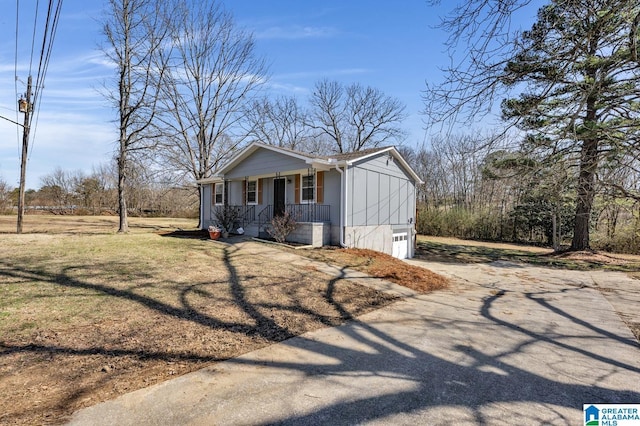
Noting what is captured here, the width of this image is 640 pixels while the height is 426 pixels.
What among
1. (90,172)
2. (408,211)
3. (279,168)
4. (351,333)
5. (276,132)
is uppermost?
(276,132)

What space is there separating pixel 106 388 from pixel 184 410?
2.73 feet

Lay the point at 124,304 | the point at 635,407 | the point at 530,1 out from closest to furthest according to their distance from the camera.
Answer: the point at 635,407
the point at 530,1
the point at 124,304

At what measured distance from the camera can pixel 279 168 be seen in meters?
13.0

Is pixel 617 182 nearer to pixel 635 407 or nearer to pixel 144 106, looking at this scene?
pixel 635 407

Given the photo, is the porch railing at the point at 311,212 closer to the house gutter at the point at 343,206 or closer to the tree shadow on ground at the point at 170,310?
the house gutter at the point at 343,206

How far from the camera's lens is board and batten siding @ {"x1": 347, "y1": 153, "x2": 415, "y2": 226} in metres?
11.8

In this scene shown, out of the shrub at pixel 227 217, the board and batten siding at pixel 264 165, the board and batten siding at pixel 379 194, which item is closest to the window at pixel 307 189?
the board and batten siding at pixel 264 165

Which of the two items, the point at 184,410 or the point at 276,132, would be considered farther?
the point at 276,132

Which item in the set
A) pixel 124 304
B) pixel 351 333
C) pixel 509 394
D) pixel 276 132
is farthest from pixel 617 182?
pixel 276 132

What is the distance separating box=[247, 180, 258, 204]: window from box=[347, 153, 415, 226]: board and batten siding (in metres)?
5.20

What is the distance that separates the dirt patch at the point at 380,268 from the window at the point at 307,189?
249cm

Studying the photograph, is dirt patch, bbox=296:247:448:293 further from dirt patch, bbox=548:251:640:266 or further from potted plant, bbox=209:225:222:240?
dirt patch, bbox=548:251:640:266

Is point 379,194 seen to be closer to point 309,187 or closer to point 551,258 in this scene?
point 309,187

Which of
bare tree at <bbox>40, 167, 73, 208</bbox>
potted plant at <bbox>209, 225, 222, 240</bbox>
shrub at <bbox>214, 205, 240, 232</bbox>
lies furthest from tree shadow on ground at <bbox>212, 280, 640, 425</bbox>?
bare tree at <bbox>40, 167, 73, 208</bbox>
